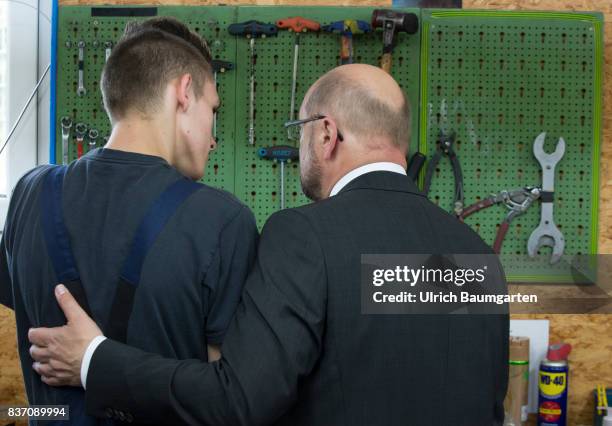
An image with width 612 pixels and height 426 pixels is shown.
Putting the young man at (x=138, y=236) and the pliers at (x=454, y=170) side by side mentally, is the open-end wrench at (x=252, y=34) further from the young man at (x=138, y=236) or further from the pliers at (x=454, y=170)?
the young man at (x=138, y=236)

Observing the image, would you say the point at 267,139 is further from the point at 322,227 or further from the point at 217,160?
the point at 322,227

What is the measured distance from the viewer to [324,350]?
3.55ft

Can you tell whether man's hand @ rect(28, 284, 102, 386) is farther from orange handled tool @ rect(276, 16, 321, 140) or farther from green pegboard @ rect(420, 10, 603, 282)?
green pegboard @ rect(420, 10, 603, 282)

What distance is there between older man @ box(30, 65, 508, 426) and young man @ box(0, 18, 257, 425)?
0.13 ft

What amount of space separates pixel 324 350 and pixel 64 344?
1.32 feet

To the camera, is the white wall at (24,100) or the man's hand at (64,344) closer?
the man's hand at (64,344)

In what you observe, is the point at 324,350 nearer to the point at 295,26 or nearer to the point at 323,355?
the point at 323,355

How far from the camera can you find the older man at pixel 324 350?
1036 mm

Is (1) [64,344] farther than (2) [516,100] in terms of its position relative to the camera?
No

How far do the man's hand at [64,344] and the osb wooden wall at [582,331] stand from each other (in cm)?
110

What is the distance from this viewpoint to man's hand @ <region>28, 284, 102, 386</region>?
1.08 m

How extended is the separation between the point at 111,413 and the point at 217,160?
3.59ft

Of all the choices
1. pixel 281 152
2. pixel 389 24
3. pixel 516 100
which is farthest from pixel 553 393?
pixel 389 24

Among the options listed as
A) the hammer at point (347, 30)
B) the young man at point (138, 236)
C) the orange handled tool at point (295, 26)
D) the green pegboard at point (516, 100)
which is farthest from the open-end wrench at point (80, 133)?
the green pegboard at point (516, 100)
